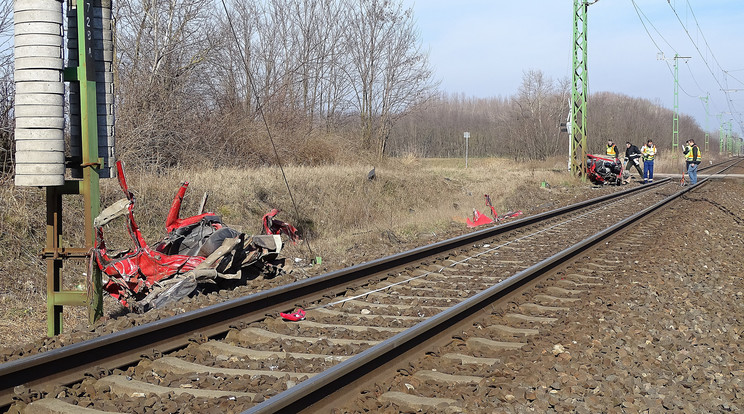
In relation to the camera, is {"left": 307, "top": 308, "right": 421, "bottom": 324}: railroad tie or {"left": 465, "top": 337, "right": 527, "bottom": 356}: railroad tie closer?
{"left": 465, "top": 337, "right": 527, "bottom": 356}: railroad tie

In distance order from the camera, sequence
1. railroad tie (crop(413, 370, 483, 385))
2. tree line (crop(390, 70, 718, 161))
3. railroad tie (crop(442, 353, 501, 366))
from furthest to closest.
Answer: tree line (crop(390, 70, 718, 161)), railroad tie (crop(442, 353, 501, 366)), railroad tie (crop(413, 370, 483, 385))

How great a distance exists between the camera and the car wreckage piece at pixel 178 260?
23.6ft

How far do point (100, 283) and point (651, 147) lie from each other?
103ft

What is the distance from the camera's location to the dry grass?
9138 millimetres

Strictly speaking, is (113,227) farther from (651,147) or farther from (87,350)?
(651,147)

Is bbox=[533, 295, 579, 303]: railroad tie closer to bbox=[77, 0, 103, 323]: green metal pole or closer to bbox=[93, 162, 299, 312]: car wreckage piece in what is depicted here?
bbox=[93, 162, 299, 312]: car wreckage piece

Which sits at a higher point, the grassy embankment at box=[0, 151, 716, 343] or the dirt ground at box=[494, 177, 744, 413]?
the grassy embankment at box=[0, 151, 716, 343]

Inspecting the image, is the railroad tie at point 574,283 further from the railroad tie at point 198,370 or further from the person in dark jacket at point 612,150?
the person in dark jacket at point 612,150

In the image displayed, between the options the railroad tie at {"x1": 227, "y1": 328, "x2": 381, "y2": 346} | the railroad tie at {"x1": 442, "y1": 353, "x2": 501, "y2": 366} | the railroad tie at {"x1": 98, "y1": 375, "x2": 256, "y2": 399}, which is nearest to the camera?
the railroad tie at {"x1": 98, "y1": 375, "x2": 256, "y2": 399}

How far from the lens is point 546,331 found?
6246mm

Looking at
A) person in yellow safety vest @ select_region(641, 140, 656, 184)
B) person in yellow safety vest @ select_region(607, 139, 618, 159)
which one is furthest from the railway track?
person in yellow safety vest @ select_region(641, 140, 656, 184)

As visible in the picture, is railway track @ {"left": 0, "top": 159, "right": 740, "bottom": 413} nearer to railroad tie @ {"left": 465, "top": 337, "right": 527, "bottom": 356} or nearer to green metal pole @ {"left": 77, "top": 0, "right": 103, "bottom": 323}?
railroad tie @ {"left": 465, "top": 337, "right": 527, "bottom": 356}

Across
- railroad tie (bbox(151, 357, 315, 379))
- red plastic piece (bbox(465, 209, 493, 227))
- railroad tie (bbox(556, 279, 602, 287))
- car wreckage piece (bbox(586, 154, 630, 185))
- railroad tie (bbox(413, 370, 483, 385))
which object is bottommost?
railroad tie (bbox(413, 370, 483, 385))

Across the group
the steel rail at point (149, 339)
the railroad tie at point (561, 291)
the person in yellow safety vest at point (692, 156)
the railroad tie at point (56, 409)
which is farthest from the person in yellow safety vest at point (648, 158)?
the railroad tie at point (56, 409)
